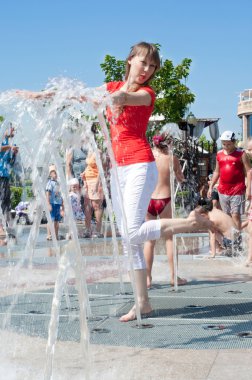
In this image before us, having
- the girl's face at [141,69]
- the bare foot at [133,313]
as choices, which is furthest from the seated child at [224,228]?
the girl's face at [141,69]

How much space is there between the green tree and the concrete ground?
60.0ft

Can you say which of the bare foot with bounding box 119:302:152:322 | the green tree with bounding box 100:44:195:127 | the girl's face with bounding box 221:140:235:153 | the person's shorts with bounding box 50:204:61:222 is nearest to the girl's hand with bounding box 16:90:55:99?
the bare foot with bounding box 119:302:152:322

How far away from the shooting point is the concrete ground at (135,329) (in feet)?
11.1

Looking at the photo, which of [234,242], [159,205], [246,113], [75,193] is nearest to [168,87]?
[75,193]

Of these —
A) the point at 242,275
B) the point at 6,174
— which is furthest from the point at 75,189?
the point at 242,275

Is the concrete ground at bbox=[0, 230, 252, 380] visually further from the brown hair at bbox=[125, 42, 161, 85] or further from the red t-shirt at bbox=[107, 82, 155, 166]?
the brown hair at bbox=[125, 42, 161, 85]

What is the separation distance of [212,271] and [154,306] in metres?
2.11

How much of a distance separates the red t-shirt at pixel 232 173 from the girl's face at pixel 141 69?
4.50m

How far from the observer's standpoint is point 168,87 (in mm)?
25906

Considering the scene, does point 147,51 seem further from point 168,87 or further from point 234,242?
point 168,87

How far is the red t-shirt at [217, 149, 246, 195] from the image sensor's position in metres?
8.97

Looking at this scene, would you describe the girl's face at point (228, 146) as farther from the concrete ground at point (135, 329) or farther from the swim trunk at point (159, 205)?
the swim trunk at point (159, 205)

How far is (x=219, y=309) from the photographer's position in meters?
5.06

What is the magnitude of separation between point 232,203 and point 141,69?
4670mm
